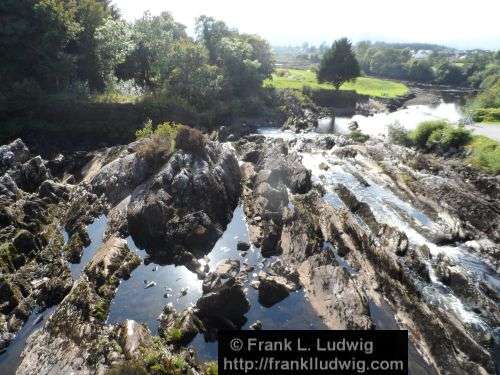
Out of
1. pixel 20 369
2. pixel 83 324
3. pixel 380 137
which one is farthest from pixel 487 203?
pixel 20 369

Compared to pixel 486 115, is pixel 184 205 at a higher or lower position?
higher

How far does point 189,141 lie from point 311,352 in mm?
31327

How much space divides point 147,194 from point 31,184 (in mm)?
17422

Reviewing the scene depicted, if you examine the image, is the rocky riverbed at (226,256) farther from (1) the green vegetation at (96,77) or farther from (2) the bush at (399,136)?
(2) the bush at (399,136)

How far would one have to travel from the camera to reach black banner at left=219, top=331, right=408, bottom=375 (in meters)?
23.0

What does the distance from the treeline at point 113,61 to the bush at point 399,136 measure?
119 feet

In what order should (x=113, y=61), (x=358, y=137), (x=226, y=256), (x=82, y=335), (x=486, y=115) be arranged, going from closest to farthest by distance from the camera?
(x=82, y=335), (x=226, y=256), (x=113, y=61), (x=358, y=137), (x=486, y=115)

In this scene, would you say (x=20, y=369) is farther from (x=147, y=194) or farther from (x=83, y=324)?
(x=147, y=194)

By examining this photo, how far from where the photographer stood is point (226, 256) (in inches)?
1512

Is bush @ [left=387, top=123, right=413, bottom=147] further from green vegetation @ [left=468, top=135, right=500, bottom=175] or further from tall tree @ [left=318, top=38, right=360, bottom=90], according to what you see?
tall tree @ [left=318, top=38, right=360, bottom=90]

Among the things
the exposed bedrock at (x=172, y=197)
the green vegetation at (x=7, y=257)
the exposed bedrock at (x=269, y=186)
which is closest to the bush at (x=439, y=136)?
the exposed bedrock at (x=269, y=186)

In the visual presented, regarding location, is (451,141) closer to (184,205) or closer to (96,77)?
(184,205)

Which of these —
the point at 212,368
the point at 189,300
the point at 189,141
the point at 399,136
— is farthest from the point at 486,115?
the point at 212,368

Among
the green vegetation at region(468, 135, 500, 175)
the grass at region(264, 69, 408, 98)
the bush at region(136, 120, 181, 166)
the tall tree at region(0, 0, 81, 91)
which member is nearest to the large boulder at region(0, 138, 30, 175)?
the bush at region(136, 120, 181, 166)
